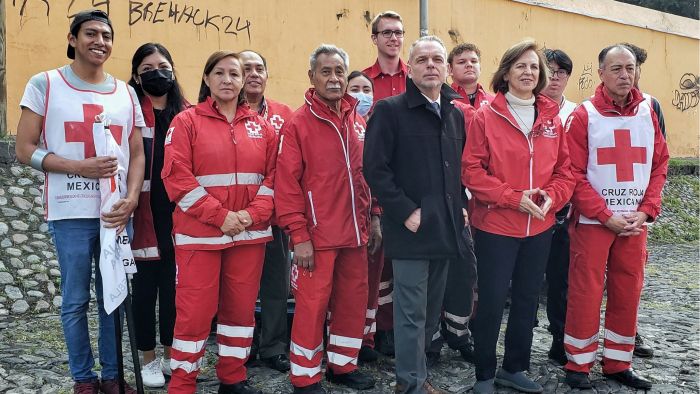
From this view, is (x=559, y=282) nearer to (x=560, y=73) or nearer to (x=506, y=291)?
(x=506, y=291)

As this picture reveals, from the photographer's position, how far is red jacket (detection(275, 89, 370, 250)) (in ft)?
12.7

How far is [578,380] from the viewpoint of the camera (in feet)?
13.7

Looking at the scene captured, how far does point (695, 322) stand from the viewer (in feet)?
19.0

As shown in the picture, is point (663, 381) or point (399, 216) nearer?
point (399, 216)

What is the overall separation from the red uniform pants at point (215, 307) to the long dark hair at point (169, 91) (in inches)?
37.6

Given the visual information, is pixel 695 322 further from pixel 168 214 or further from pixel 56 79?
pixel 56 79

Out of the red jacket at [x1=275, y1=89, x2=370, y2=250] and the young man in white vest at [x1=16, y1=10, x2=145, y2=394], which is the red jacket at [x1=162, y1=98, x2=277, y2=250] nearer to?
the red jacket at [x1=275, y1=89, x2=370, y2=250]

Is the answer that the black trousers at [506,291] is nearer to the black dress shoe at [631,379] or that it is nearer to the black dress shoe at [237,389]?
the black dress shoe at [631,379]

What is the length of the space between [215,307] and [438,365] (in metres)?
1.65

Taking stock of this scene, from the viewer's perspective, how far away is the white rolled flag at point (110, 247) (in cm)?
353

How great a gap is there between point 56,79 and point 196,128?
2.52ft

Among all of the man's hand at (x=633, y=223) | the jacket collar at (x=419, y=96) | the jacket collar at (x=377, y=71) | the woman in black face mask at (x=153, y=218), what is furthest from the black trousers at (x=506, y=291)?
the woman in black face mask at (x=153, y=218)

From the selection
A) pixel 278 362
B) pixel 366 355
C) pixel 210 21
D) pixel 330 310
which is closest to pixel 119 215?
pixel 330 310

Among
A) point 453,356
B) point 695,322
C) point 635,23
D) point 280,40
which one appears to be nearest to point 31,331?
point 453,356
